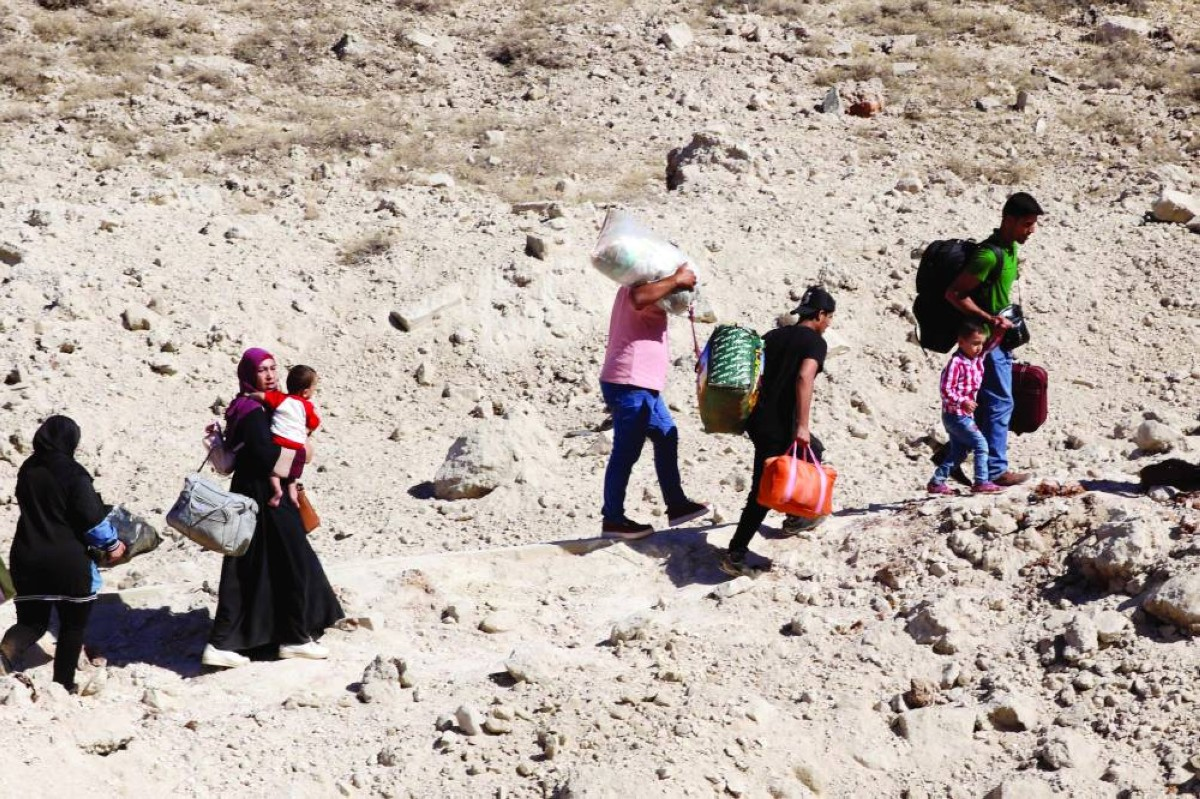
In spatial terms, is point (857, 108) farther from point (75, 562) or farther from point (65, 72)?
point (75, 562)

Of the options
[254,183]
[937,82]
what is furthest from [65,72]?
[937,82]

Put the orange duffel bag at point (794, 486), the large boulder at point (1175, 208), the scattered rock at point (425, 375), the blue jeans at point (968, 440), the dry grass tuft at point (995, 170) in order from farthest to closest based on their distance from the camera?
the dry grass tuft at point (995, 170) < the large boulder at point (1175, 208) < the scattered rock at point (425, 375) < the blue jeans at point (968, 440) < the orange duffel bag at point (794, 486)

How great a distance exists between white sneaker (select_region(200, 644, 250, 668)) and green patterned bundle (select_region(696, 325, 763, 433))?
235 centimetres

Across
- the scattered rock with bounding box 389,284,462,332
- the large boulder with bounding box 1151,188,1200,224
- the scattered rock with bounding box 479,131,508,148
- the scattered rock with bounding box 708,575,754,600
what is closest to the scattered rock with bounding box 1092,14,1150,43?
the large boulder with bounding box 1151,188,1200,224

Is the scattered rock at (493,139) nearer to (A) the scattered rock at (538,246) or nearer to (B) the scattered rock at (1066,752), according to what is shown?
(A) the scattered rock at (538,246)

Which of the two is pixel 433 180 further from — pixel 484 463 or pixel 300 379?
pixel 300 379

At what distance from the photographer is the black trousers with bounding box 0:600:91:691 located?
6.47 meters

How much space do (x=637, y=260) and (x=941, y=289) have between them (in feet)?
5.06

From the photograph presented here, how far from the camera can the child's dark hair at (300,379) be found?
6699mm

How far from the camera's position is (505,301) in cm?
1084

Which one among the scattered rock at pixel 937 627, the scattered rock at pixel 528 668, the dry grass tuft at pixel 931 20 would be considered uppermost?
the dry grass tuft at pixel 931 20

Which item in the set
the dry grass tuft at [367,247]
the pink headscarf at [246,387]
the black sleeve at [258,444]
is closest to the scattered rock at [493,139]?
the dry grass tuft at [367,247]

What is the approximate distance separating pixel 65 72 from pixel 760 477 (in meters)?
10.3

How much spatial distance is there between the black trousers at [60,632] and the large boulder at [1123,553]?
4.18 meters
